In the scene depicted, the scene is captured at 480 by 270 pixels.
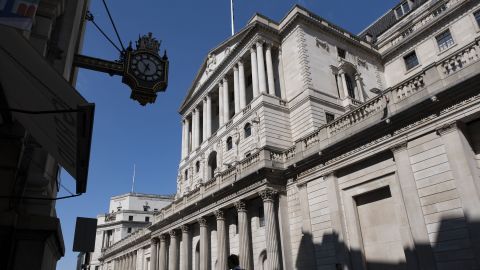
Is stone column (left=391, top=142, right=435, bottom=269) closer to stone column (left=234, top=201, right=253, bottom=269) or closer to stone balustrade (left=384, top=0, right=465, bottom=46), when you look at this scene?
stone column (left=234, top=201, right=253, bottom=269)

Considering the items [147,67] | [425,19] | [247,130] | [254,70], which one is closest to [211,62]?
[254,70]

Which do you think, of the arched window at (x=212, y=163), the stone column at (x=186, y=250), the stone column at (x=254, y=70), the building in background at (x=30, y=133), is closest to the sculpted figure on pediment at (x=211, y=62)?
the stone column at (x=254, y=70)

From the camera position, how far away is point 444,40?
3127 cm

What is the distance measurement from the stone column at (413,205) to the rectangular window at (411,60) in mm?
19991

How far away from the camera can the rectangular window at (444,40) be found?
30.7m

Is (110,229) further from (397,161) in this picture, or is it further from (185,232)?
(397,161)

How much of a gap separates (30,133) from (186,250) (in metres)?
29.9

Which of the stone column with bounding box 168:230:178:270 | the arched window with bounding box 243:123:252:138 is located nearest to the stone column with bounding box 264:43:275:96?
the arched window with bounding box 243:123:252:138

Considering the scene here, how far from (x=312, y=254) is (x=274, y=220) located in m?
3.59

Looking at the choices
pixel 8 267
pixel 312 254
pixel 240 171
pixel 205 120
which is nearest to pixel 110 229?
pixel 205 120

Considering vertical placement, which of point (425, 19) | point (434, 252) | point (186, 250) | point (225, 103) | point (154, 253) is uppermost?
point (425, 19)

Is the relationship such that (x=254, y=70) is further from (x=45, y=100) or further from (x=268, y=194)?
(x=45, y=100)

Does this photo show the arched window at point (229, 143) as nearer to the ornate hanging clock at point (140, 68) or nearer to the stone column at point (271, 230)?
the stone column at point (271, 230)

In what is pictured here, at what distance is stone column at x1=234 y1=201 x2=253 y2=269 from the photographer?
977 inches
